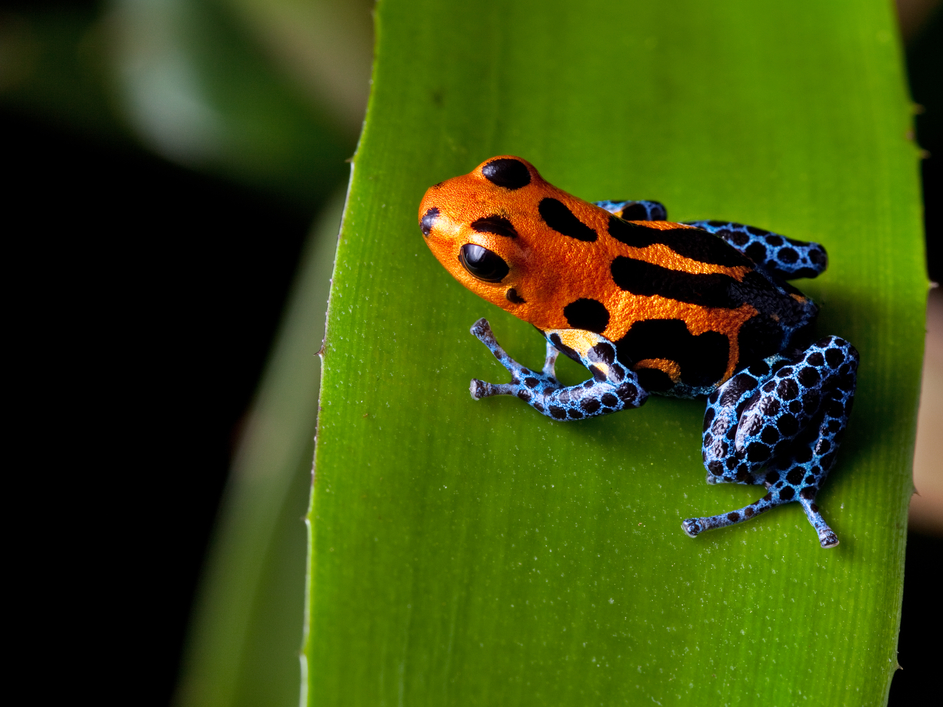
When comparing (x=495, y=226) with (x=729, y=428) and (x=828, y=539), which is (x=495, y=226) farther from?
(x=828, y=539)

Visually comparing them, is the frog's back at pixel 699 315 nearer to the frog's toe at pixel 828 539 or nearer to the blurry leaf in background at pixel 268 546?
the frog's toe at pixel 828 539

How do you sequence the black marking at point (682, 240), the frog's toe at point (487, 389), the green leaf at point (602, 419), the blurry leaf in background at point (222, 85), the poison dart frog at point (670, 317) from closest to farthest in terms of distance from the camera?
the green leaf at point (602, 419) < the frog's toe at point (487, 389) < the poison dart frog at point (670, 317) < the black marking at point (682, 240) < the blurry leaf in background at point (222, 85)

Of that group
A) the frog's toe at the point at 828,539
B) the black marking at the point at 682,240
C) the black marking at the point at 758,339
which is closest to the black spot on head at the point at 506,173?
the black marking at the point at 682,240

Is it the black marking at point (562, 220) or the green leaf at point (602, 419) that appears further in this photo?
the black marking at point (562, 220)

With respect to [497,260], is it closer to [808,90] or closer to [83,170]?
[808,90]

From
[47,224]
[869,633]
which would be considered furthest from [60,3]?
[869,633]

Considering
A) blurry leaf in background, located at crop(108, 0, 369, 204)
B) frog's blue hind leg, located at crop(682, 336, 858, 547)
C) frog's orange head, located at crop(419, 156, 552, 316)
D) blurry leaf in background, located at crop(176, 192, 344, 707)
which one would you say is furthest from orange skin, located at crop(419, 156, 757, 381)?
blurry leaf in background, located at crop(108, 0, 369, 204)
